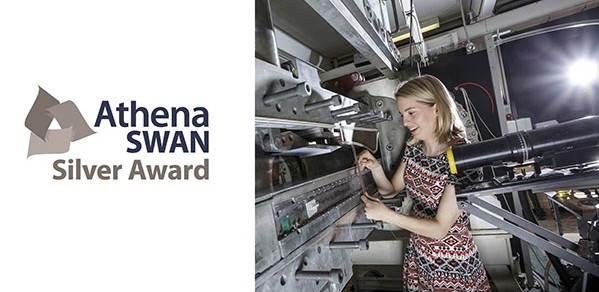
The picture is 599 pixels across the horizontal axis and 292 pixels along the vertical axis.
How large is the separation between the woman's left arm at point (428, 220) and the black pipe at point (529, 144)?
22 cm

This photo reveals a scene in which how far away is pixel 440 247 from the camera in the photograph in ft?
3.99

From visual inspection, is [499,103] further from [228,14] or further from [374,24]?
[228,14]

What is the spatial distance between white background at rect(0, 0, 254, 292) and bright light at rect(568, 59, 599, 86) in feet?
9.88

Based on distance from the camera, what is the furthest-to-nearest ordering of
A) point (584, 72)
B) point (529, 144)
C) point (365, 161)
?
point (584, 72) → point (365, 161) → point (529, 144)

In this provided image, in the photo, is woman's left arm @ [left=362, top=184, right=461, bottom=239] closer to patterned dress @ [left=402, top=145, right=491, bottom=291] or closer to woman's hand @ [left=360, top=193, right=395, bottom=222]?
woman's hand @ [left=360, top=193, right=395, bottom=222]

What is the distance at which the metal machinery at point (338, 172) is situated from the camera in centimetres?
62

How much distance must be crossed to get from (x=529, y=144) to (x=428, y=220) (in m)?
0.46

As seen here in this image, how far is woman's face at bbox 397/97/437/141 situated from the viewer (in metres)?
1.26

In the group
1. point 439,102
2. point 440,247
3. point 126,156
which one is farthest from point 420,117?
point 126,156

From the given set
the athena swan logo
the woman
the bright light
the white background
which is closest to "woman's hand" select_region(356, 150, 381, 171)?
the woman

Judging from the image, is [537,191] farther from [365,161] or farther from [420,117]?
[365,161]

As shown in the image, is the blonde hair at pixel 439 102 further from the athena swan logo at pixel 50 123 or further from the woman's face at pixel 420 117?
the athena swan logo at pixel 50 123

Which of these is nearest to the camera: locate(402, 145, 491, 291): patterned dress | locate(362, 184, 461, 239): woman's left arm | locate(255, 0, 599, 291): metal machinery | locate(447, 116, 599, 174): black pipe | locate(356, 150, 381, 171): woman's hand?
locate(255, 0, 599, 291): metal machinery

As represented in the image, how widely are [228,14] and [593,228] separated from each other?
1.68 metres
